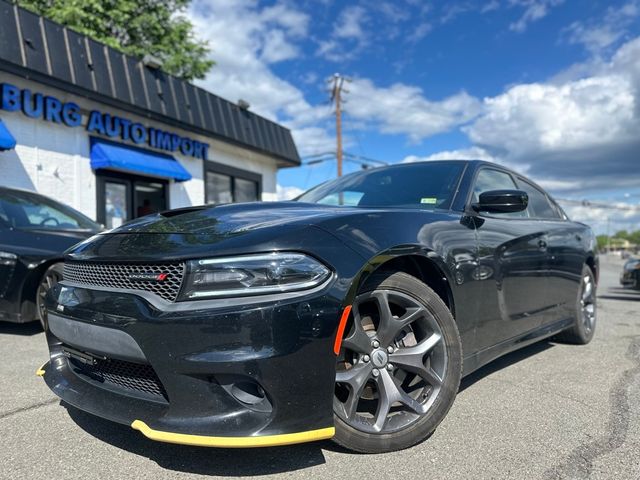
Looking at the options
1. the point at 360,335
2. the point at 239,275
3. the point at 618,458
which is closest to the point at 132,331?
the point at 239,275

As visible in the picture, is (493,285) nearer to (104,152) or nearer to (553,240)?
(553,240)

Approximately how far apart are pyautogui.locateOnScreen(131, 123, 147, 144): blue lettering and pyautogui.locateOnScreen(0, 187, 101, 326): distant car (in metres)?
6.25

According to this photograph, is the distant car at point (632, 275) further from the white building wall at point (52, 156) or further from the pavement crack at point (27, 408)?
the white building wall at point (52, 156)

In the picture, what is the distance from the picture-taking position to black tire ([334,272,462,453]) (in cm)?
201

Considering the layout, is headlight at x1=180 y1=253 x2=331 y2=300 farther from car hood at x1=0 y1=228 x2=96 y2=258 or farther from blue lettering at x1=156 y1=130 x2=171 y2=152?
blue lettering at x1=156 y1=130 x2=171 y2=152

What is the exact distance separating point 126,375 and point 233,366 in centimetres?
61

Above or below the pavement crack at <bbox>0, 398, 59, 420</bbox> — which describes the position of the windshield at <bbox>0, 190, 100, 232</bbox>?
above

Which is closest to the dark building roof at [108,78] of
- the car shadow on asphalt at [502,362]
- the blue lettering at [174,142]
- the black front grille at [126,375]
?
the blue lettering at [174,142]

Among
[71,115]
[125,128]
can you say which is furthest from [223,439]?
[125,128]

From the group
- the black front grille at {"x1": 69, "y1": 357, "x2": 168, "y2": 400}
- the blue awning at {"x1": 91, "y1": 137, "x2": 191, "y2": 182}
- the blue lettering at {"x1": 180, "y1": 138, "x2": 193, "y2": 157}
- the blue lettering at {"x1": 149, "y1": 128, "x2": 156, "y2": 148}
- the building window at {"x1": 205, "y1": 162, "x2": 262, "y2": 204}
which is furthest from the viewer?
the building window at {"x1": 205, "y1": 162, "x2": 262, "y2": 204}

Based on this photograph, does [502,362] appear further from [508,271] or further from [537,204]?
[537,204]

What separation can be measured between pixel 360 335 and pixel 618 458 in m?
1.26

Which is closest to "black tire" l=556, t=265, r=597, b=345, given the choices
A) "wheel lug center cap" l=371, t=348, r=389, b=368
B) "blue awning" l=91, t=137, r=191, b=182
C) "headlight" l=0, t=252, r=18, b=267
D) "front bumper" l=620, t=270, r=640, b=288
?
"wheel lug center cap" l=371, t=348, r=389, b=368

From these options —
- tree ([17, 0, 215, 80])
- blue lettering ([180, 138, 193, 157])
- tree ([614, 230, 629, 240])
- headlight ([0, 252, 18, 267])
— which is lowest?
tree ([614, 230, 629, 240])
